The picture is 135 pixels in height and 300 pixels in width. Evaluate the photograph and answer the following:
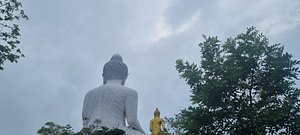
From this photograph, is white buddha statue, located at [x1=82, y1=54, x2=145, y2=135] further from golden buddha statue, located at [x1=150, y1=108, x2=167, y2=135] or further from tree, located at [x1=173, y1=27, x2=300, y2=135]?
tree, located at [x1=173, y1=27, x2=300, y2=135]

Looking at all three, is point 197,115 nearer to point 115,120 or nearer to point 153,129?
point 153,129

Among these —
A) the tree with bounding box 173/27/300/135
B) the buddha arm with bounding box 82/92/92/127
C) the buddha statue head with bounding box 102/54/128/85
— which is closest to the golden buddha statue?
the tree with bounding box 173/27/300/135

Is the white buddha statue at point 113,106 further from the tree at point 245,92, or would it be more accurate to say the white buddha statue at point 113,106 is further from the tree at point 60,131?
the tree at point 245,92

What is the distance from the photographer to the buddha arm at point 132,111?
23.2 metres

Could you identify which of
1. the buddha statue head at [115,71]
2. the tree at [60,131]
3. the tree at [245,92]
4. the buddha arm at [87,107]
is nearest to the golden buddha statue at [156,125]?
the tree at [60,131]

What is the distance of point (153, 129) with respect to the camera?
15.4 metres

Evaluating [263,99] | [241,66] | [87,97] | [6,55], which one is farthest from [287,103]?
[87,97]

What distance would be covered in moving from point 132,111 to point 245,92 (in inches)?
551

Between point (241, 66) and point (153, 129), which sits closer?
point (241, 66)

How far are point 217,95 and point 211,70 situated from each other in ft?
2.22

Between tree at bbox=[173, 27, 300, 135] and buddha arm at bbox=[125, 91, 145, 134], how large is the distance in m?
13.2

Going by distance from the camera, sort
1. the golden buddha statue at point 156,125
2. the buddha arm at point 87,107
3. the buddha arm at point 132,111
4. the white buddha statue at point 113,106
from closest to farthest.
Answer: the golden buddha statue at point 156,125, the white buddha statue at point 113,106, the buddha arm at point 132,111, the buddha arm at point 87,107

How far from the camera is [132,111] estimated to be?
23312 millimetres

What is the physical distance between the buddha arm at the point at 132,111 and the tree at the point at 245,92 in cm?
1323
